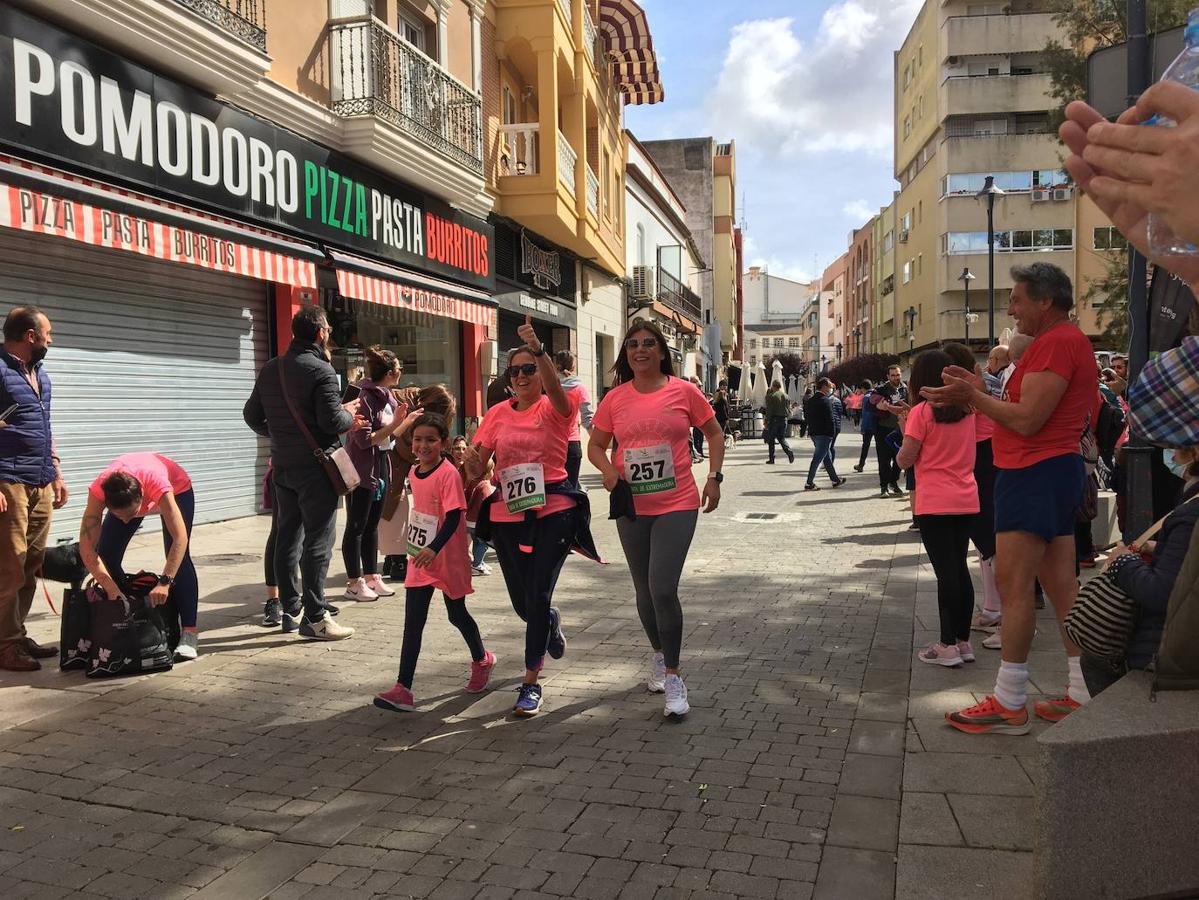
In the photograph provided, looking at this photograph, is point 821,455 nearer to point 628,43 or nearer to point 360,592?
point 360,592

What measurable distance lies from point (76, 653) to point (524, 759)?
280cm

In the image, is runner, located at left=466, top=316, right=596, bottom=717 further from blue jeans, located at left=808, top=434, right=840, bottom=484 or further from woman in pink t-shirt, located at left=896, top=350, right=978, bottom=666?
blue jeans, located at left=808, top=434, right=840, bottom=484

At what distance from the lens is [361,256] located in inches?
500

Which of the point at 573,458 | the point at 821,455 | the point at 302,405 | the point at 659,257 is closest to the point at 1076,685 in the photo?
the point at 573,458

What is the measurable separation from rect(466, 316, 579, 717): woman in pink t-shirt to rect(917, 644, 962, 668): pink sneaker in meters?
2.14

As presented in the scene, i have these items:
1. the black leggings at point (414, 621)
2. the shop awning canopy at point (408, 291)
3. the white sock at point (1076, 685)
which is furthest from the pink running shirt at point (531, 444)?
the shop awning canopy at point (408, 291)

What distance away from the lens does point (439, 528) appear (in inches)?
181

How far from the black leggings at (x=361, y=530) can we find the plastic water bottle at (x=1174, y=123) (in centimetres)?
596

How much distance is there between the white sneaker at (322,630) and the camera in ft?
19.2

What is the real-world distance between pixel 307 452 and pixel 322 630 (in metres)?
1.11

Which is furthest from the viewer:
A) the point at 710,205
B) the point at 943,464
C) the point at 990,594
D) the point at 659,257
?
the point at 710,205

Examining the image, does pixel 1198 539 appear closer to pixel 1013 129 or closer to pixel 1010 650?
pixel 1010 650

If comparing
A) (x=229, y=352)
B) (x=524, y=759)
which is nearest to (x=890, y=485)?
(x=229, y=352)

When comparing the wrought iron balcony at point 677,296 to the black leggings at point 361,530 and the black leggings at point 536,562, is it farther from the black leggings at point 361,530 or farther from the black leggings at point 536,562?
the black leggings at point 536,562
